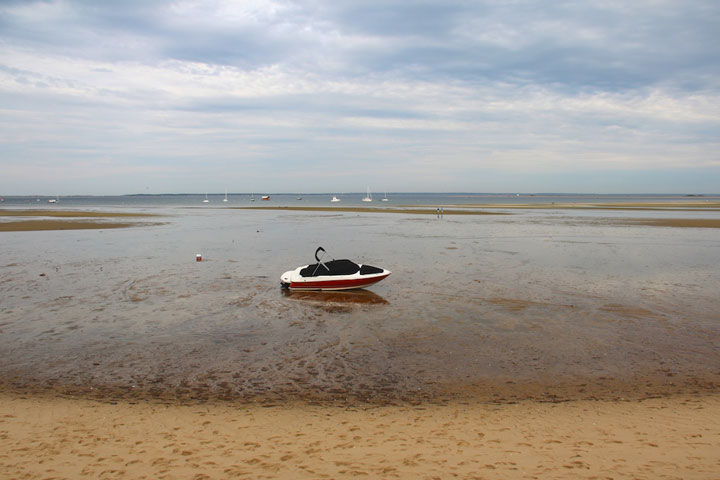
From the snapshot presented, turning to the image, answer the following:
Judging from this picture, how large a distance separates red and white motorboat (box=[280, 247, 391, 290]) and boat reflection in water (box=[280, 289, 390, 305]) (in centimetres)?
21

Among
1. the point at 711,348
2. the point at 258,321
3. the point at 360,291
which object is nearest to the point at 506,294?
the point at 360,291

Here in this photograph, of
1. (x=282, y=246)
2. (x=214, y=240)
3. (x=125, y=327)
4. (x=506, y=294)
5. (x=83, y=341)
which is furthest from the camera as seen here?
(x=214, y=240)

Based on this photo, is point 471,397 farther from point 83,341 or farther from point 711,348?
point 83,341

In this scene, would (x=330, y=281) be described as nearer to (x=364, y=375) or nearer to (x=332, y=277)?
(x=332, y=277)

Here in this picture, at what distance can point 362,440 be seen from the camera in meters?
7.13

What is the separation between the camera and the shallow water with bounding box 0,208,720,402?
9758 millimetres

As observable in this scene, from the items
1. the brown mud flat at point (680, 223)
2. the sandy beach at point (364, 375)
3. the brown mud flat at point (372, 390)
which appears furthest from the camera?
the brown mud flat at point (680, 223)

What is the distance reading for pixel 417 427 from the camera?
763 cm

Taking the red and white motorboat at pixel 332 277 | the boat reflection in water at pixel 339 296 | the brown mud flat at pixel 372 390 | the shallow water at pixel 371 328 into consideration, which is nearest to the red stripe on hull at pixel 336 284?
the red and white motorboat at pixel 332 277

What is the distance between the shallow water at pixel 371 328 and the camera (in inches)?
384

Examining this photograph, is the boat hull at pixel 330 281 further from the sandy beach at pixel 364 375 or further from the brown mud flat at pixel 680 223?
the brown mud flat at pixel 680 223

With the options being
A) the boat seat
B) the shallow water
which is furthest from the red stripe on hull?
the shallow water

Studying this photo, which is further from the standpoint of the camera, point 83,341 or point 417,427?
point 83,341

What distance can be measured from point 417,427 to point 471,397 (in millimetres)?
1843
